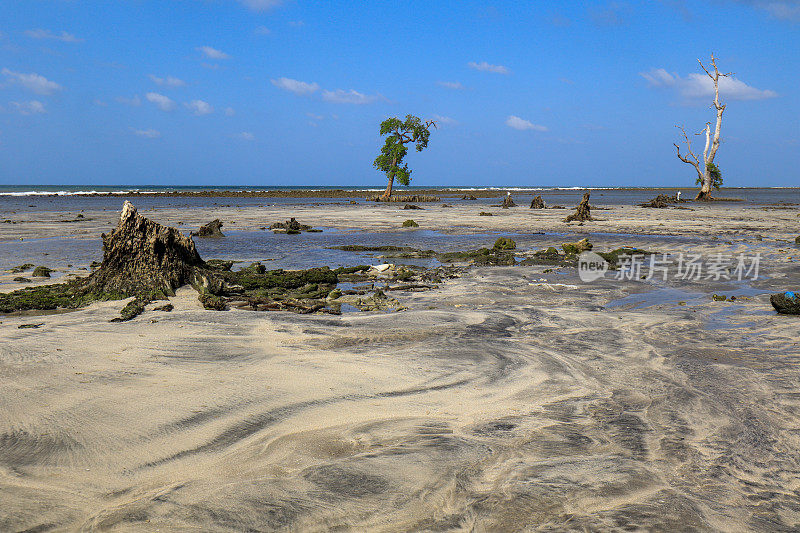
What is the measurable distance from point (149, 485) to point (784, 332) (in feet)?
23.9

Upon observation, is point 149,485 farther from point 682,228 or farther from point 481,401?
point 682,228

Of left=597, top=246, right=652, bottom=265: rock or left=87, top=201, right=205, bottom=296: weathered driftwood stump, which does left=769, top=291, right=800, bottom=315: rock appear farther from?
left=87, top=201, right=205, bottom=296: weathered driftwood stump

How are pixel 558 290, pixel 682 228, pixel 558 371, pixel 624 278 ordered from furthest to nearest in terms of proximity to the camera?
pixel 682 228 → pixel 624 278 → pixel 558 290 → pixel 558 371

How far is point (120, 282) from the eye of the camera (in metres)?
9.23

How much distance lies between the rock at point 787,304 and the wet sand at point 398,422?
7.8 inches

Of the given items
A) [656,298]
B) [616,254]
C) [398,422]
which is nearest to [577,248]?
[616,254]

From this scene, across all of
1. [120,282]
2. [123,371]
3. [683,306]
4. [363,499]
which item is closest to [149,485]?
[363,499]

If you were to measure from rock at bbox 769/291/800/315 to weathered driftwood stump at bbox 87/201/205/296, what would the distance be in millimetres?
Result: 9071

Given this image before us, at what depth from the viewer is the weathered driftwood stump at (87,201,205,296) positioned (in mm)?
9227

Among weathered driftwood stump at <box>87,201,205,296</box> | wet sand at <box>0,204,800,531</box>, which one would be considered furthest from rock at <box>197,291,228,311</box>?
weathered driftwood stump at <box>87,201,205,296</box>

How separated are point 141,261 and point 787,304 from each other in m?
9.89

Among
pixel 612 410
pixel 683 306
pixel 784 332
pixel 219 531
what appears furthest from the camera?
pixel 683 306

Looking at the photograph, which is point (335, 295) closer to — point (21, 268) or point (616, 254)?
point (21, 268)

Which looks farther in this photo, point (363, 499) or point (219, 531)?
point (363, 499)
